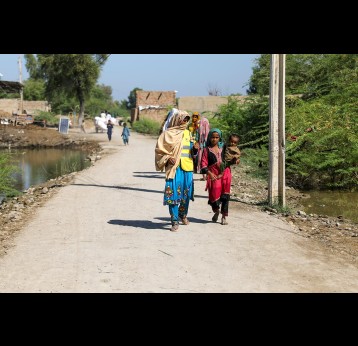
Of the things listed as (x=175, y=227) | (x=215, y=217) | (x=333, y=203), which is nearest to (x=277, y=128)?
(x=215, y=217)

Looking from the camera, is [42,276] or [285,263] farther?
[285,263]

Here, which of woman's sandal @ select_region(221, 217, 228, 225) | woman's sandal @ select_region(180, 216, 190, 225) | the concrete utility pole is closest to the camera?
woman's sandal @ select_region(180, 216, 190, 225)

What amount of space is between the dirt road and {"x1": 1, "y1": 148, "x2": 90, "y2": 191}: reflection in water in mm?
7184

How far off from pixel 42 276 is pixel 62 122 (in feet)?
110

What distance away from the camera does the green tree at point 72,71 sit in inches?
1660

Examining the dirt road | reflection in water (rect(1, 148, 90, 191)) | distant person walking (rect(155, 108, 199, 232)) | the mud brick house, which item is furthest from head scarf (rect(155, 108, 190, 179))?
the mud brick house

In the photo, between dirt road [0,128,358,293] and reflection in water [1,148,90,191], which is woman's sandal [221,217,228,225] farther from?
reflection in water [1,148,90,191]

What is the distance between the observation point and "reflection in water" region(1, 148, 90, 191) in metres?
18.5
